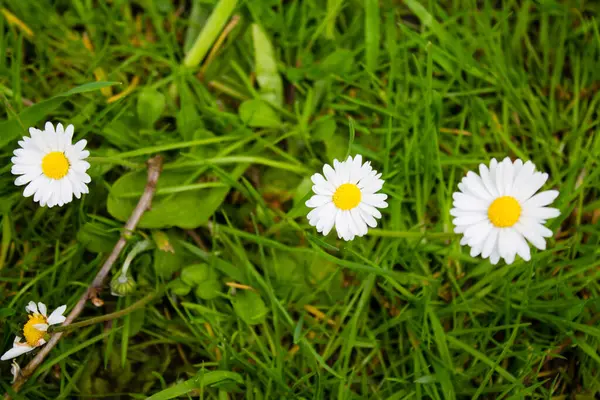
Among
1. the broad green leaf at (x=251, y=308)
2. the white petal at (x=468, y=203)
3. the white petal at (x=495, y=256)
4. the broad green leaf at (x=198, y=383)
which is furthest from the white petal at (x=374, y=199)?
the broad green leaf at (x=198, y=383)

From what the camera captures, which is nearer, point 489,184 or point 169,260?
point 489,184

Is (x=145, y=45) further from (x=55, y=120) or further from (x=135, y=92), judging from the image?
(x=55, y=120)

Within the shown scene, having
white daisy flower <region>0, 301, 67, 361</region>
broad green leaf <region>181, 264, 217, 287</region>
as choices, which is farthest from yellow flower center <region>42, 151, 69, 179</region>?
broad green leaf <region>181, 264, 217, 287</region>

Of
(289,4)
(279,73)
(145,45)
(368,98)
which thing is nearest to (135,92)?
(145,45)

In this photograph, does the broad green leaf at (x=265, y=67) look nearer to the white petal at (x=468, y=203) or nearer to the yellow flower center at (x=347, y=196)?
the yellow flower center at (x=347, y=196)

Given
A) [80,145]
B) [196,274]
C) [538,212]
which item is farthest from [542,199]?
[80,145]

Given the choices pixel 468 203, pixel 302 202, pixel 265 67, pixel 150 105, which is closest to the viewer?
pixel 468 203

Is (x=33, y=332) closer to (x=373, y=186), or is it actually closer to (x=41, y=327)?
(x=41, y=327)
